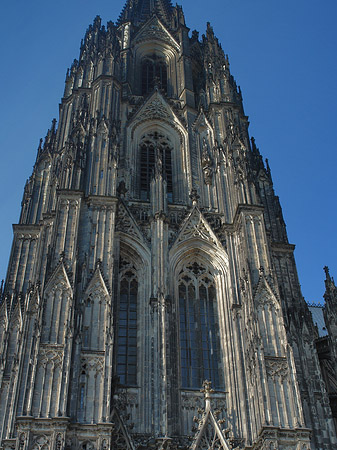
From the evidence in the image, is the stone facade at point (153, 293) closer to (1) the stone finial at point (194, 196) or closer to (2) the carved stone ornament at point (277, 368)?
(2) the carved stone ornament at point (277, 368)

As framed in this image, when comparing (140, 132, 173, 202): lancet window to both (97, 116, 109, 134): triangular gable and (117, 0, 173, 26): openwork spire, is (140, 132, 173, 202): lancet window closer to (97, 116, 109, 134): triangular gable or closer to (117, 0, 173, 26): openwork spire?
(97, 116, 109, 134): triangular gable

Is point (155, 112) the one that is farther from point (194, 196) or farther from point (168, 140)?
point (194, 196)

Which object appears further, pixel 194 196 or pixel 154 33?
pixel 154 33

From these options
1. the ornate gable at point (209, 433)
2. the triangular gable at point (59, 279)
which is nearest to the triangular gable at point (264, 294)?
the ornate gable at point (209, 433)

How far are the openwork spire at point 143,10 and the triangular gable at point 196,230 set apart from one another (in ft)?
63.4

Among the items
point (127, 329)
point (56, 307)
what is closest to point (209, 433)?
point (127, 329)

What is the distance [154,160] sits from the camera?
32562 mm

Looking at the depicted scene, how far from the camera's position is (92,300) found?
23.2 metres

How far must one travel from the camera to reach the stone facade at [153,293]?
2080 cm

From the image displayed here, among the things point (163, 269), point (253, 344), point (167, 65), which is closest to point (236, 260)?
point (163, 269)

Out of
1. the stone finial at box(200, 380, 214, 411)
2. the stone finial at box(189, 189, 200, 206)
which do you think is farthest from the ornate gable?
the stone finial at box(189, 189, 200, 206)

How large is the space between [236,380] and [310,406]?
284 centimetres

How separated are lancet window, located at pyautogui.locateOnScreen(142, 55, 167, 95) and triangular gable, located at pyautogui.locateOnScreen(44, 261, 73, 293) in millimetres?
16783

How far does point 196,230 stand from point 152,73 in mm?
15229
